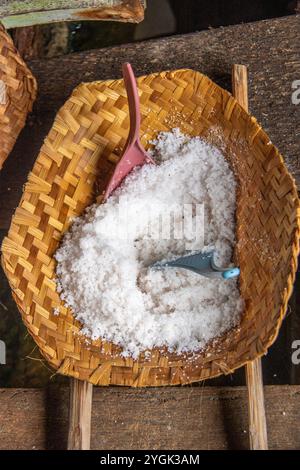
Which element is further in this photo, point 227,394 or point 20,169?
point 20,169

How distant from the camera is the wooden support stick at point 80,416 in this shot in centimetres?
133

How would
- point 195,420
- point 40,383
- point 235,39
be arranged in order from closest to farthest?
point 195,420, point 235,39, point 40,383

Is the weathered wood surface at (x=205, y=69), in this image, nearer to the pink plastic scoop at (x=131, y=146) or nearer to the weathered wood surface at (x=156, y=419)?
the pink plastic scoop at (x=131, y=146)

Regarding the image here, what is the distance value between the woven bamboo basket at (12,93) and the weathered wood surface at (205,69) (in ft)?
0.31

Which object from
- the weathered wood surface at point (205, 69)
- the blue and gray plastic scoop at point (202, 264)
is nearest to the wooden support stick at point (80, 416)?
the blue and gray plastic scoop at point (202, 264)

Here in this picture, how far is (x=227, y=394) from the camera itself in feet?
4.67

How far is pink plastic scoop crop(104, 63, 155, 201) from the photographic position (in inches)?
50.6

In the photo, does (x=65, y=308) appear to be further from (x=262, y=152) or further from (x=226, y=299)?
(x=262, y=152)

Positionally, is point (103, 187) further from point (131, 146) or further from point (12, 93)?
point (12, 93)

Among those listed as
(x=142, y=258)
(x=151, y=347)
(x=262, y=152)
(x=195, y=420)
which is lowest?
(x=195, y=420)

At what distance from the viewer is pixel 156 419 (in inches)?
56.3

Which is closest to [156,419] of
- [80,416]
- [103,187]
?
[80,416]

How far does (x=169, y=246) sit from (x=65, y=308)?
0.29m
